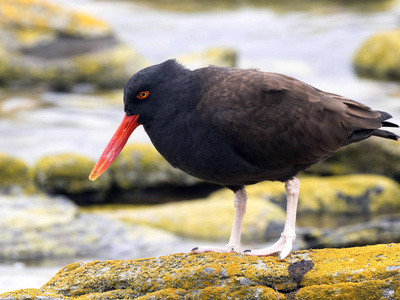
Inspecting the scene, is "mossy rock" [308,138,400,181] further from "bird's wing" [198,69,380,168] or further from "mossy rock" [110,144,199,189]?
"bird's wing" [198,69,380,168]

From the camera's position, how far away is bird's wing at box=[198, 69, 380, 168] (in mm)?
5941

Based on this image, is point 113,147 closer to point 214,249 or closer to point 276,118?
point 214,249

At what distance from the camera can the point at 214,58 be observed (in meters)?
22.0

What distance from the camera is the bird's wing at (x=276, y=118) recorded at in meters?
5.94

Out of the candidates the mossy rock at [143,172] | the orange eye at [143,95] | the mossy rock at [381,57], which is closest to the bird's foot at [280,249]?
the orange eye at [143,95]

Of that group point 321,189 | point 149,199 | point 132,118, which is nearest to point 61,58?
point 149,199

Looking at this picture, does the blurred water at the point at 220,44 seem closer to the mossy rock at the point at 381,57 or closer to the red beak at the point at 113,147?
the mossy rock at the point at 381,57

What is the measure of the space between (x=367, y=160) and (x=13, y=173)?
309 inches

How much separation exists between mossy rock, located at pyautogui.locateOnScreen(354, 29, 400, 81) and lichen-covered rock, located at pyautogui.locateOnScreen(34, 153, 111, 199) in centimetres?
1306

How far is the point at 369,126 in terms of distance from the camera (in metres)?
6.58

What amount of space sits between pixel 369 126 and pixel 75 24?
56.6 feet

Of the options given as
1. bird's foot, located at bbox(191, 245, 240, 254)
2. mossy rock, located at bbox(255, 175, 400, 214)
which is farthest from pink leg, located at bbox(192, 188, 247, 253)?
mossy rock, located at bbox(255, 175, 400, 214)

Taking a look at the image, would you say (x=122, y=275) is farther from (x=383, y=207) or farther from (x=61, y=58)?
(x=61, y=58)

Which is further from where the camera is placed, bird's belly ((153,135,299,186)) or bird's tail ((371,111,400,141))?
bird's tail ((371,111,400,141))
